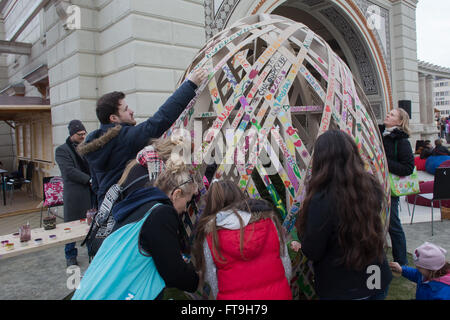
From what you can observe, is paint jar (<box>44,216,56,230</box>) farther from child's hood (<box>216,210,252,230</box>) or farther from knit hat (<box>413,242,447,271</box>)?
knit hat (<box>413,242,447,271</box>)

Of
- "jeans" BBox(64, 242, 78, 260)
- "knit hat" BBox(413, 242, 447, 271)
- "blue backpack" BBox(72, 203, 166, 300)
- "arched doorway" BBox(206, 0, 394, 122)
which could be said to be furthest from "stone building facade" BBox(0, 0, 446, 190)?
"knit hat" BBox(413, 242, 447, 271)

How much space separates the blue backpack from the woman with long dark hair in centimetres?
70

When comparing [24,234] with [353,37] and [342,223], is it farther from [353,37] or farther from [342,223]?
[353,37]

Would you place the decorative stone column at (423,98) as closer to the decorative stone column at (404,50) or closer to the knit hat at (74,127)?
the decorative stone column at (404,50)

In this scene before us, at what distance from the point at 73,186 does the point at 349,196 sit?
3.05 metres

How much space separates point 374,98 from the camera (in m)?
9.86

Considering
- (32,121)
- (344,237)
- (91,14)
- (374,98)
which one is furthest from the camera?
(374,98)

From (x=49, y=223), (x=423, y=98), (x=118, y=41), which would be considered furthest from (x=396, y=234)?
(x=423, y=98)

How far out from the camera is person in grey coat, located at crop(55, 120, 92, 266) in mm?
3475

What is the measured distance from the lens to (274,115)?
1.76m

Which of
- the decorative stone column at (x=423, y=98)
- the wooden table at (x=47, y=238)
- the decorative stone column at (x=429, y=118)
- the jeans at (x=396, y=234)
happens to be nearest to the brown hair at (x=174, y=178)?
the wooden table at (x=47, y=238)
